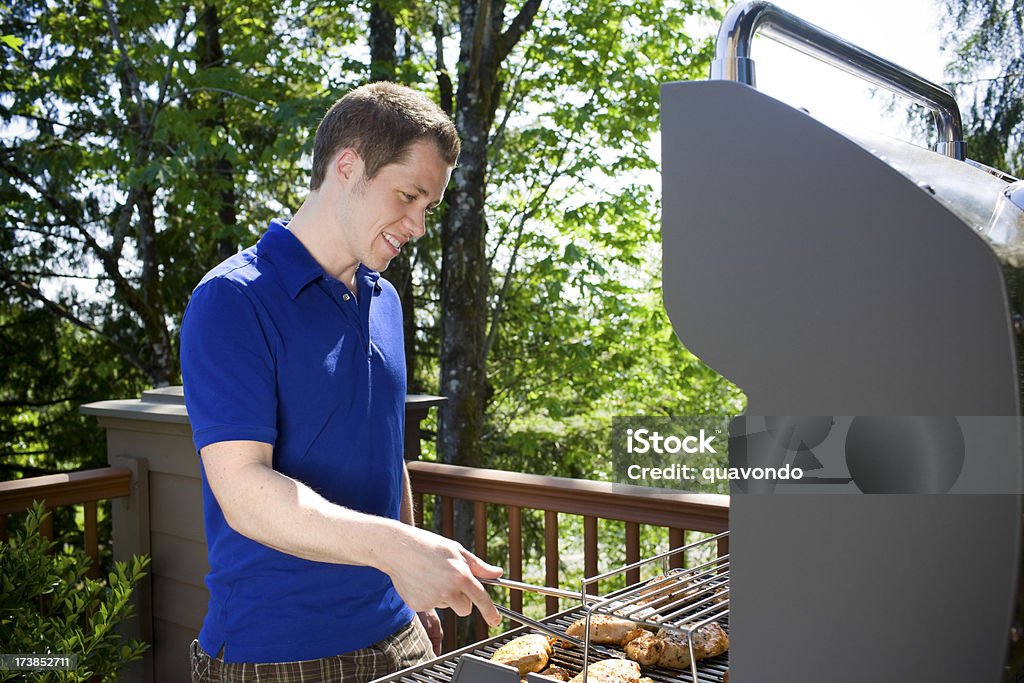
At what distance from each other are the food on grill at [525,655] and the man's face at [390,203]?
2.05 feet

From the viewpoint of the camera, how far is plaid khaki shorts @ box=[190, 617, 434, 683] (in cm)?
130

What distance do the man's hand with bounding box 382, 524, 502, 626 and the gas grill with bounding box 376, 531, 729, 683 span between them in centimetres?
9

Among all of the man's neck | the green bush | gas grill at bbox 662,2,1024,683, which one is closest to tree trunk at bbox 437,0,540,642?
the green bush

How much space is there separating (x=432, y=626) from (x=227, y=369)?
0.79 meters

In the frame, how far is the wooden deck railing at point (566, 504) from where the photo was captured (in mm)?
2096

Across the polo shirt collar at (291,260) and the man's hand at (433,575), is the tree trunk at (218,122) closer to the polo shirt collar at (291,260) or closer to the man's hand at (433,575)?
the polo shirt collar at (291,260)

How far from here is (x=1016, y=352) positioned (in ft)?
2.04

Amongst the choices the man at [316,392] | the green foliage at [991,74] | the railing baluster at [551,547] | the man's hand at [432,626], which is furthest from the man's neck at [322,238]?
the green foliage at [991,74]

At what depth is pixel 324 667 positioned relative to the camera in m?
1.32

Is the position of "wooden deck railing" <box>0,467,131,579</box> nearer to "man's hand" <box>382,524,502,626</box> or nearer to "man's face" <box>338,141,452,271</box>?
"man's face" <box>338,141,452,271</box>

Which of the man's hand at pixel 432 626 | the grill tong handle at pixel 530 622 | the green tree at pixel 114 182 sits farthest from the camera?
the green tree at pixel 114 182

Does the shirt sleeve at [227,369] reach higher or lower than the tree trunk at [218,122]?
lower

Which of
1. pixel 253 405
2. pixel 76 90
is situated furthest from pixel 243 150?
pixel 253 405

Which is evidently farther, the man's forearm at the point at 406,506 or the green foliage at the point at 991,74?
the green foliage at the point at 991,74
